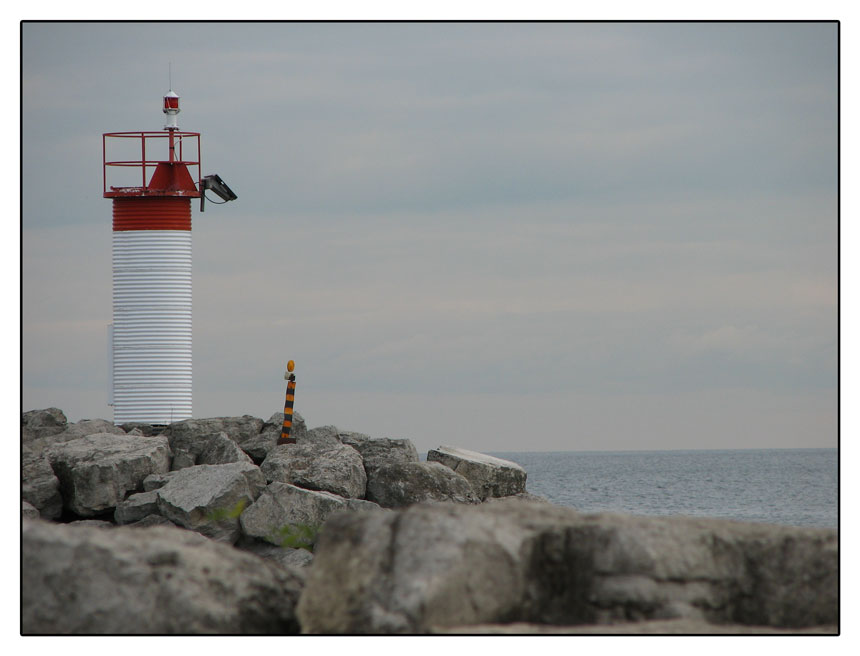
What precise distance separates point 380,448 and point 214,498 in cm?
409

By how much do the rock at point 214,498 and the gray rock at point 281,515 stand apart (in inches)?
7.9

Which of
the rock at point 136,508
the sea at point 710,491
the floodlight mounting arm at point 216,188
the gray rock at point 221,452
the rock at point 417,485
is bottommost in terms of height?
the sea at point 710,491

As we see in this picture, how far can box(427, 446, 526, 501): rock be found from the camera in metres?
14.5

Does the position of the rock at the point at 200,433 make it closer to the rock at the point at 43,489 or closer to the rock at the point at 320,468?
the rock at the point at 320,468

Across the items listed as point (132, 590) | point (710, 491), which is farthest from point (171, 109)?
point (710, 491)

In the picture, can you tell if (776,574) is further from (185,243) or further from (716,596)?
(185,243)

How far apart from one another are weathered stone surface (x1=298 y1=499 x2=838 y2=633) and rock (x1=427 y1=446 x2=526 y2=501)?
27.9 ft

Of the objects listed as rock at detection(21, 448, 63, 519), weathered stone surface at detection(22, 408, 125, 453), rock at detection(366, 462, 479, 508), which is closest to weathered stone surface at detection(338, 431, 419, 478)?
rock at detection(366, 462, 479, 508)

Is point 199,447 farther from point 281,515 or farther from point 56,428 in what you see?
point 281,515

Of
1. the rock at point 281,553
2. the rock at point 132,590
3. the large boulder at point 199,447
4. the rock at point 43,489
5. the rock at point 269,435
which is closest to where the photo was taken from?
the rock at point 132,590

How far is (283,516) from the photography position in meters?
12.0

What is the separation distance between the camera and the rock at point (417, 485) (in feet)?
43.5

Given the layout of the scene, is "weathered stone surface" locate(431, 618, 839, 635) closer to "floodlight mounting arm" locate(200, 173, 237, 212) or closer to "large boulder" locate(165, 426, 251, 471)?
"large boulder" locate(165, 426, 251, 471)

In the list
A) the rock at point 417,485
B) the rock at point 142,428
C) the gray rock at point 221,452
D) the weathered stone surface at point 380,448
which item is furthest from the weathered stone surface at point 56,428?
the rock at point 417,485
